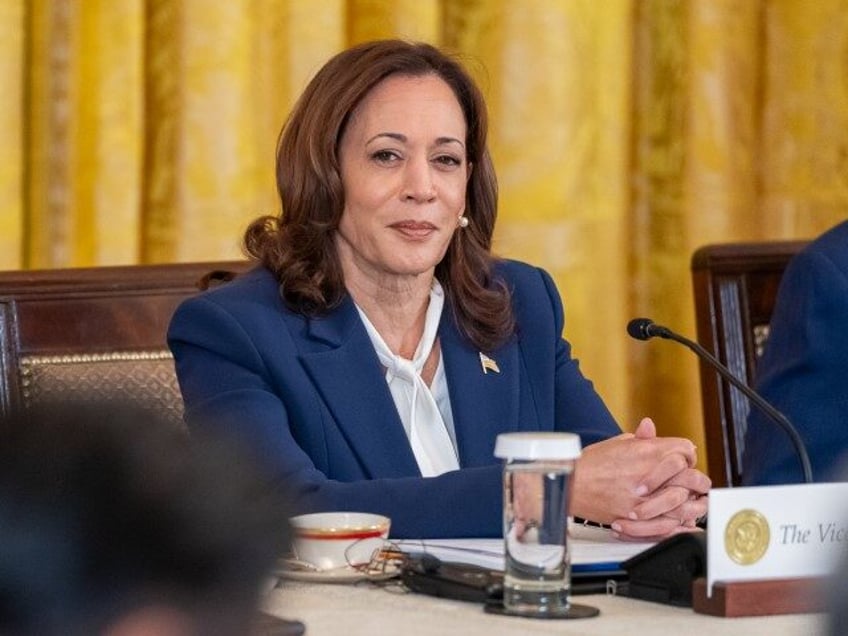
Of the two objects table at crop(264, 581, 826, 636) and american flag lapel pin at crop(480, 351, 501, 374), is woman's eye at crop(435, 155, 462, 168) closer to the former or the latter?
american flag lapel pin at crop(480, 351, 501, 374)

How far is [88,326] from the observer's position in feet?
8.58

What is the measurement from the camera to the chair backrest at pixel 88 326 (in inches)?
101

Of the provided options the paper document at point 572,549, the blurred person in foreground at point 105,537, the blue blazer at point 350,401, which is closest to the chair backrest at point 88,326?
the blue blazer at point 350,401

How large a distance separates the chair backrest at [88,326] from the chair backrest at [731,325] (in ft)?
3.19

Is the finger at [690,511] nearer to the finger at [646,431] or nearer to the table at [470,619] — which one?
the finger at [646,431]

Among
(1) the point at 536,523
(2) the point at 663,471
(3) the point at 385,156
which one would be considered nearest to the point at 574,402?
(3) the point at 385,156

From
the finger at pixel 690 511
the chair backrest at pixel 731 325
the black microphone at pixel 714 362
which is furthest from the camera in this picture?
the chair backrest at pixel 731 325

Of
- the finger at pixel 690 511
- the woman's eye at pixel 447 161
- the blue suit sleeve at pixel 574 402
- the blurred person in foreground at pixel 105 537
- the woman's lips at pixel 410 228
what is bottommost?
the finger at pixel 690 511

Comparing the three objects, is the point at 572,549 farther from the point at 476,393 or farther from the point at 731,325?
the point at 731,325

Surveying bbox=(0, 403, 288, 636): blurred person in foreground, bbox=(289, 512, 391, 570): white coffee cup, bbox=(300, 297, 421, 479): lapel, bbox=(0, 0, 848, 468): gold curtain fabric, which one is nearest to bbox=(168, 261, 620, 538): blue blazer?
bbox=(300, 297, 421, 479): lapel

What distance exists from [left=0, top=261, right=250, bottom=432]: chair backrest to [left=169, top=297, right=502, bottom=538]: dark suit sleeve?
9 cm

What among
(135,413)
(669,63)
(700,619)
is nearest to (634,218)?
(669,63)

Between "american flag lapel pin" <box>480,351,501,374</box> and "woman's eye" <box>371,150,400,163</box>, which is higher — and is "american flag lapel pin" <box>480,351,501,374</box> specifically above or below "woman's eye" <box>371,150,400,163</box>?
below

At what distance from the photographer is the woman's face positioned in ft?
9.13
